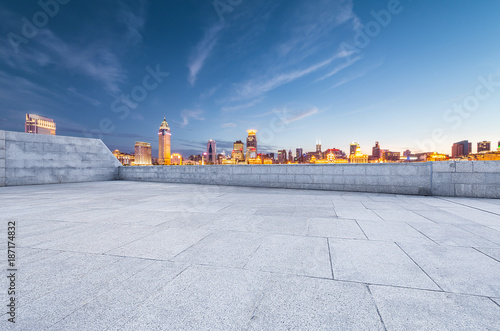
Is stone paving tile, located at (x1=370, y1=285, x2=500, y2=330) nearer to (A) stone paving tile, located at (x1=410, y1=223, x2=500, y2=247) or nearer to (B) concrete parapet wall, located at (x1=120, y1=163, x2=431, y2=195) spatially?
(A) stone paving tile, located at (x1=410, y1=223, x2=500, y2=247)

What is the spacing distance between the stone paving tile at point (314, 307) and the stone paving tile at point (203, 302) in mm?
132

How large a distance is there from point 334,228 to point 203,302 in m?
3.21

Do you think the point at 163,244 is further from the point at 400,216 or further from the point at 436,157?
the point at 436,157

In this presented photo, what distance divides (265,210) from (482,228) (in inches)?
183

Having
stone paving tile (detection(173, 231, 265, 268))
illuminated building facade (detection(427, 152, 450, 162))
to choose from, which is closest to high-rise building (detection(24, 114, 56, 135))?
stone paving tile (detection(173, 231, 265, 268))

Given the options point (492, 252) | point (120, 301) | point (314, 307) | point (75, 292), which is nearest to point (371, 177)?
point (492, 252)

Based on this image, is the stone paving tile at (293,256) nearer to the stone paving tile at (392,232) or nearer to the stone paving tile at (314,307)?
the stone paving tile at (314,307)

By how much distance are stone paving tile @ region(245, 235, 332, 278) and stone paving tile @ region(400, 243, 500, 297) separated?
121cm

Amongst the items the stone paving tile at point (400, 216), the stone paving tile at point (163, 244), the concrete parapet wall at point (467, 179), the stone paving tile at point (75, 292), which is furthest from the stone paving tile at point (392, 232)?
the concrete parapet wall at point (467, 179)

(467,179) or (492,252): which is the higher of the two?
(467,179)

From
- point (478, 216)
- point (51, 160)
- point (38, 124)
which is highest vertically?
point (38, 124)

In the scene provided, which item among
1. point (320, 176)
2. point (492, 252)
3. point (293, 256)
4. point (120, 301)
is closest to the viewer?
point (120, 301)

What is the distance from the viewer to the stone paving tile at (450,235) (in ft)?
11.5

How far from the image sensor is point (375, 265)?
2752 millimetres
